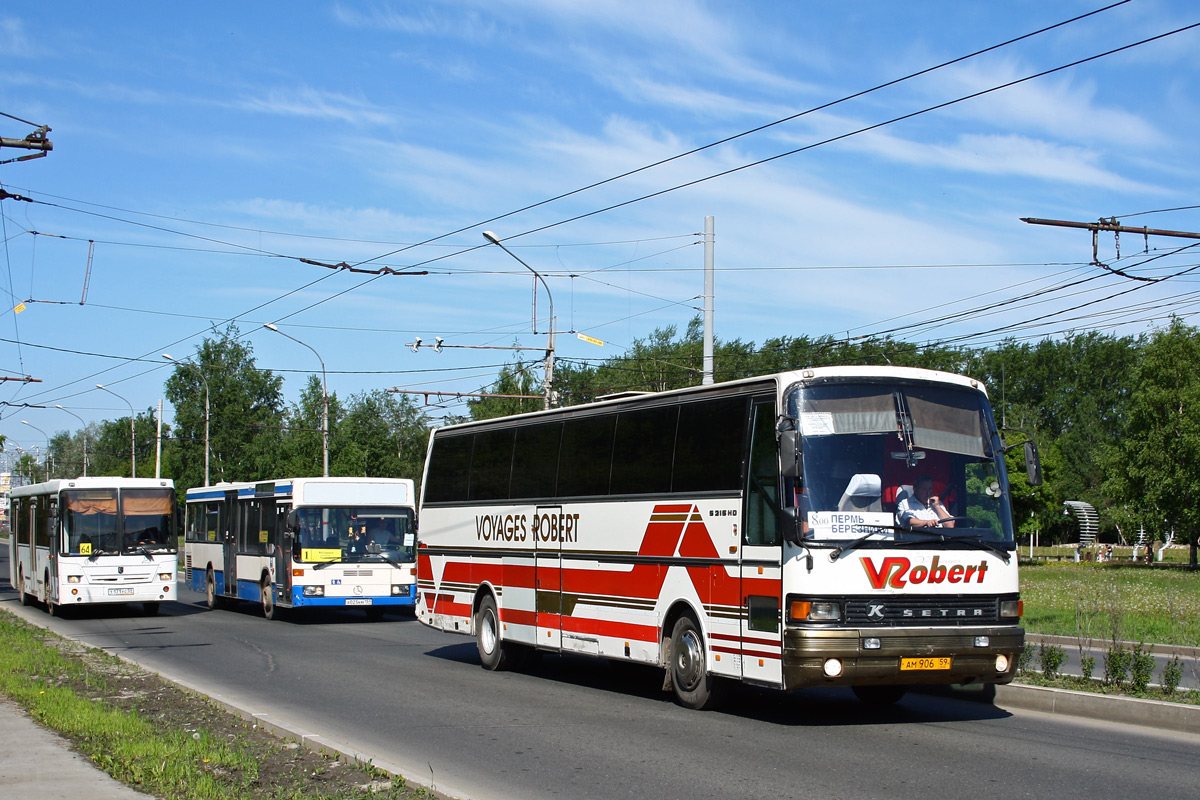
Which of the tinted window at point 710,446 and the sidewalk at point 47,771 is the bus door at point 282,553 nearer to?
the tinted window at point 710,446

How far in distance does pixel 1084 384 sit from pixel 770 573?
10576 centimetres

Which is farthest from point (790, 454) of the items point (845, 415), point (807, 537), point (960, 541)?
point (960, 541)

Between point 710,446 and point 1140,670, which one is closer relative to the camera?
point 1140,670

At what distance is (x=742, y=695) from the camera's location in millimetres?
13953

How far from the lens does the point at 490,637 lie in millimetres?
17219

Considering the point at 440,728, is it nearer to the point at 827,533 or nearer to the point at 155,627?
the point at 827,533

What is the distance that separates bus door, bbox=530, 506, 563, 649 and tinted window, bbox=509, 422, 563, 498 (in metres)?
0.33

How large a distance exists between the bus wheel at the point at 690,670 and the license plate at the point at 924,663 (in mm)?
2112

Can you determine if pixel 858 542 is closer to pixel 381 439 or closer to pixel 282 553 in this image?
pixel 282 553

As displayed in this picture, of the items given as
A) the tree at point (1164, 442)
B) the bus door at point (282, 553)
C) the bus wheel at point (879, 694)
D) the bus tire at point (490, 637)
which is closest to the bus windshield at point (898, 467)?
the bus wheel at point (879, 694)

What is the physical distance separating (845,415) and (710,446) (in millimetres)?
1705

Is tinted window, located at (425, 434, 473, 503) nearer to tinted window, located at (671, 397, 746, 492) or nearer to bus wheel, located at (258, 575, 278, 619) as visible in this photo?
tinted window, located at (671, 397, 746, 492)

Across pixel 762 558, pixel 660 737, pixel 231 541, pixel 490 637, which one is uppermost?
pixel 762 558

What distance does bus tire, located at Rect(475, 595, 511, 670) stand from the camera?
55.5ft
